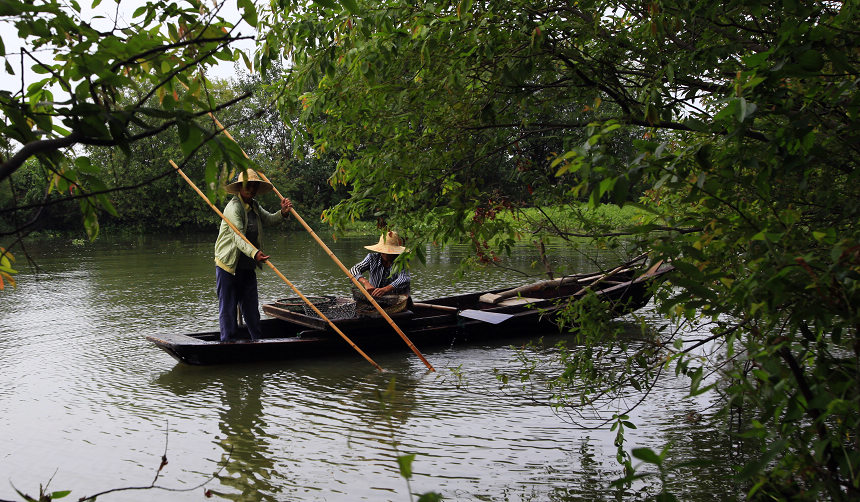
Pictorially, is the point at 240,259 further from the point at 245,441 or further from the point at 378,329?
the point at 245,441

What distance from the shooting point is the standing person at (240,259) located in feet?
26.1

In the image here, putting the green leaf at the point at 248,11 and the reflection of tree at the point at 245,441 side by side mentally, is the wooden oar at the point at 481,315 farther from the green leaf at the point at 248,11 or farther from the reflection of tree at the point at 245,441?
the green leaf at the point at 248,11

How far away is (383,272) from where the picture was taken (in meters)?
8.98

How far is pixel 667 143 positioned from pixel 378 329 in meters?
6.12

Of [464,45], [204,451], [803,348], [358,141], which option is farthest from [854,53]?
[204,451]

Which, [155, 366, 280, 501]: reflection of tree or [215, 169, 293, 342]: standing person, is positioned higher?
[215, 169, 293, 342]: standing person

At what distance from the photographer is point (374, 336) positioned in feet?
28.1

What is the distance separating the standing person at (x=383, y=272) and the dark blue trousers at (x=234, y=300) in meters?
1.18

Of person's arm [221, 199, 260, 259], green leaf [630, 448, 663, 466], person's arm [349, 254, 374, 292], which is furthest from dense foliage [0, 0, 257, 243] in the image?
person's arm [349, 254, 374, 292]

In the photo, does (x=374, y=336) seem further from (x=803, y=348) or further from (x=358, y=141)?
(x=803, y=348)

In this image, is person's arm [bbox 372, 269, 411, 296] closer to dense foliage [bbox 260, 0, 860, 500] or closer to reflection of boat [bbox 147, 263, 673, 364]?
reflection of boat [bbox 147, 263, 673, 364]

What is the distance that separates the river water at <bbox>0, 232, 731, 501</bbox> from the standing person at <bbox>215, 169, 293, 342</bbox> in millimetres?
592

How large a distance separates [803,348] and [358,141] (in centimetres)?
345

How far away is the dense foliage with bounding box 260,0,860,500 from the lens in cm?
250
